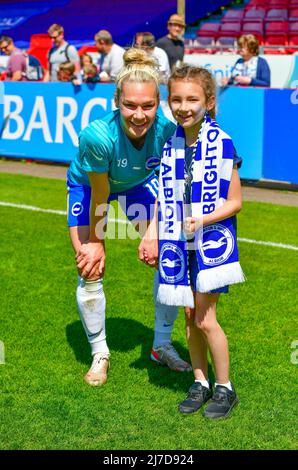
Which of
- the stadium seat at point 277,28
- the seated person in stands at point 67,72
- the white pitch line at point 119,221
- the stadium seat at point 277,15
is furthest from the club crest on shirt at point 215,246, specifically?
the stadium seat at point 277,15

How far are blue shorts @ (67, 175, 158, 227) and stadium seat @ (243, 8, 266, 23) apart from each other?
19.2 m

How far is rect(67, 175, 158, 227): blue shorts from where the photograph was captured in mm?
4773

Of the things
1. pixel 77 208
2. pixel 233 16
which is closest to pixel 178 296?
pixel 77 208

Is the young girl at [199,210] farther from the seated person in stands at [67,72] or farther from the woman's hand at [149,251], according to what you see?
the seated person in stands at [67,72]

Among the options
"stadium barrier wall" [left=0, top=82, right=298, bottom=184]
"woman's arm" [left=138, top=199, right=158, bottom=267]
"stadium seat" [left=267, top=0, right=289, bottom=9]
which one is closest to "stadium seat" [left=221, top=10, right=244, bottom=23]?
"stadium seat" [left=267, top=0, right=289, bottom=9]

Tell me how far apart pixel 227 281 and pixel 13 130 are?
10472 millimetres

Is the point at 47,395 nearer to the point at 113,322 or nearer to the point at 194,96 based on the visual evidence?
the point at 113,322

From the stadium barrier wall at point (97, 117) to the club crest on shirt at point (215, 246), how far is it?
685cm

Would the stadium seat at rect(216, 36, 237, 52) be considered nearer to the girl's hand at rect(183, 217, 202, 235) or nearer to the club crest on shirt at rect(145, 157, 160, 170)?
the club crest on shirt at rect(145, 157, 160, 170)

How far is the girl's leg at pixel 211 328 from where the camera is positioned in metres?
4.17

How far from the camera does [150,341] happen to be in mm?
5527

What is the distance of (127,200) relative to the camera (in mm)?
4848

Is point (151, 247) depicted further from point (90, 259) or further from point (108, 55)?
point (108, 55)
